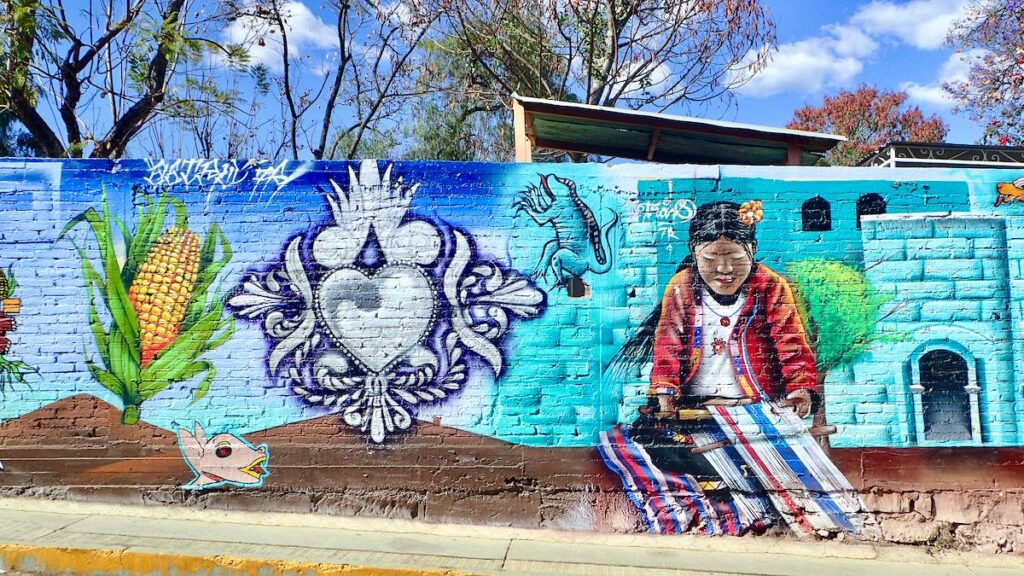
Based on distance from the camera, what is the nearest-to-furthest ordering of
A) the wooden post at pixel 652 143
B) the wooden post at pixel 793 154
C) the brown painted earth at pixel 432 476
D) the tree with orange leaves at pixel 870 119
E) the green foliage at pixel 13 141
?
the brown painted earth at pixel 432 476, the wooden post at pixel 793 154, the wooden post at pixel 652 143, the green foliage at pixel 13 141, the tree with orange leaves at pixel 870 119

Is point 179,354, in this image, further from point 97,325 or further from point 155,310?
point 97,325

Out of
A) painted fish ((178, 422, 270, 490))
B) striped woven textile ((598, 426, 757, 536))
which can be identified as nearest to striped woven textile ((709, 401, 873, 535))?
striped woven textile ((598, 426, 757, 536))

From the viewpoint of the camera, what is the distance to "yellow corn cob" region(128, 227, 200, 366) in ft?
17.8

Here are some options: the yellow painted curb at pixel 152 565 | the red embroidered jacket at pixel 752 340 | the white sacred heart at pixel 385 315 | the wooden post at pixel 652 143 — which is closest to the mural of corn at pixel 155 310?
the white sacred heart at pixel 385 315

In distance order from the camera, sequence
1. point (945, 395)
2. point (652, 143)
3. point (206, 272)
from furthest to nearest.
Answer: point (652, 143) → point (206, 272) → point (945, 395)

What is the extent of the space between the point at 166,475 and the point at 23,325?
1538 mm

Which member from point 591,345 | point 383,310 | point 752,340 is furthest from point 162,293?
point 752,340

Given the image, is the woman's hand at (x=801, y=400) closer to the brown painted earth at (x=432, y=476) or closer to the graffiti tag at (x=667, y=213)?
the brown painted earth at (x=432, y=476)

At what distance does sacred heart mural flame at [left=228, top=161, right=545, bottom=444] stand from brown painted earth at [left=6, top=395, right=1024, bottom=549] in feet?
0.96

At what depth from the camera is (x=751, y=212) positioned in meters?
5.36

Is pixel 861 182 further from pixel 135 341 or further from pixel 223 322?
pixel 135 341

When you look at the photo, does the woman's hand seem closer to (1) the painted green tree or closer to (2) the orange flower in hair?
(1) the painted green tree

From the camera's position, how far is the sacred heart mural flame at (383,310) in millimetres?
5332

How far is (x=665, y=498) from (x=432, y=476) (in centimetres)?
170
